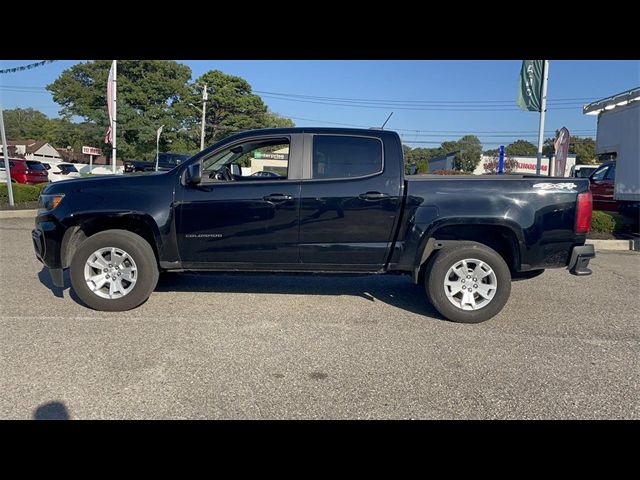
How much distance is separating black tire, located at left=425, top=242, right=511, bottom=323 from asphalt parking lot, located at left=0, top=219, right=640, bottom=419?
13cm

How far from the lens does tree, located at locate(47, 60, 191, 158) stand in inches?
1390

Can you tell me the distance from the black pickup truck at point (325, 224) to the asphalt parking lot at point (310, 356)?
1.50 feet

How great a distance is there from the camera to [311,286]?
5.61m

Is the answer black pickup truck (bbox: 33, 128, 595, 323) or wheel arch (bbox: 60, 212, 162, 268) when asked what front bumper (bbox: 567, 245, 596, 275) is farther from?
wheel arch (bbox: 60, 212, 162, 268)

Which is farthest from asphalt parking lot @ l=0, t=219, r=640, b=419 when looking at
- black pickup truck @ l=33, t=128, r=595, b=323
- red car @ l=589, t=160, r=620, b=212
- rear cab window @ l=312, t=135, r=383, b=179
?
red car @ l=589, t=160, r=620, b=212

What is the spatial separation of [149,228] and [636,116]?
499 inches

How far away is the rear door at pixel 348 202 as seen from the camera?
4363mm

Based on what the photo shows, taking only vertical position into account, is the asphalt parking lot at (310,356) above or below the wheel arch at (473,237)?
below

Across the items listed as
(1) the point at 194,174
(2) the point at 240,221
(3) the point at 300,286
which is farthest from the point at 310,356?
(1) the point at 194,174

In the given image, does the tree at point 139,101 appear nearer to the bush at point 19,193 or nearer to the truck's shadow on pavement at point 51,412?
the bush at point 19,193

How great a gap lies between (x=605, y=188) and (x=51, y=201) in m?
13.6

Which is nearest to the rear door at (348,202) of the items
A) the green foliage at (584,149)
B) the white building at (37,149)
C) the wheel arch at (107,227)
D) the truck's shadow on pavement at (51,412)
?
Answer: the wheel arch at (107,227)
